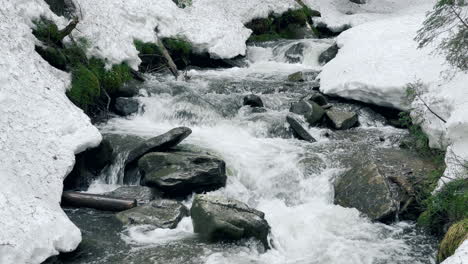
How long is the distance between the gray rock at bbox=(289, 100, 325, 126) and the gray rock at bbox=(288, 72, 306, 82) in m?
3.11

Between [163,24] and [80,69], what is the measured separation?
6.49 metres

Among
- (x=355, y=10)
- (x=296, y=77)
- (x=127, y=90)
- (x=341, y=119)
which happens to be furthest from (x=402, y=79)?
(x=355, y=10)

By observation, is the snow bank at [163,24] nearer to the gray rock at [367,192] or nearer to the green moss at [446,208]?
the gray rock at [367,192]

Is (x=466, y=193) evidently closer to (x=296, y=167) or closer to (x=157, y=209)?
(x=296, y=167)

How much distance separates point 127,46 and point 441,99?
8.80 meters

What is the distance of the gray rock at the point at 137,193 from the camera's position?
8.09 metres

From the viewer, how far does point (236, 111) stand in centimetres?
1229

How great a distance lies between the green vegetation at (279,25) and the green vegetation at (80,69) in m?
10.6

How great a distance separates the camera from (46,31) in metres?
10.9

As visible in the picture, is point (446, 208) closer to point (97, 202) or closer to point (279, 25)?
point (97, 202)

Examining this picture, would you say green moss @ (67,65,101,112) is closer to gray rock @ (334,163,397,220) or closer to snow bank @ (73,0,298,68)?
snow bank @ (73,0,298,68)

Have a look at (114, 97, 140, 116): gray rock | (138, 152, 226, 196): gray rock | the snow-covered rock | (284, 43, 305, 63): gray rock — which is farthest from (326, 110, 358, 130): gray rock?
the snow-covered rock

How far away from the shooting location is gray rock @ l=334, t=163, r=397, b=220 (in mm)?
7836

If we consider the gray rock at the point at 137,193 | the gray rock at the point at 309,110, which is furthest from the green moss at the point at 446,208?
the gray rock at the point at 137,193
